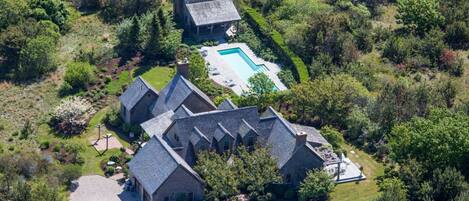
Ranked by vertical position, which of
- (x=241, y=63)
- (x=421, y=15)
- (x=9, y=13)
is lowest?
(x=241, y=63)

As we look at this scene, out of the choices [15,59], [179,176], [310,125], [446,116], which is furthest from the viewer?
[15,59]

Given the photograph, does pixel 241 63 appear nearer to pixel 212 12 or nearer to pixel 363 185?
pixel 212 12

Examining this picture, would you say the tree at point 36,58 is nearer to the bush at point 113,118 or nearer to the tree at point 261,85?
the bush at point 113,118

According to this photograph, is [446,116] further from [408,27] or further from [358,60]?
[408,27]

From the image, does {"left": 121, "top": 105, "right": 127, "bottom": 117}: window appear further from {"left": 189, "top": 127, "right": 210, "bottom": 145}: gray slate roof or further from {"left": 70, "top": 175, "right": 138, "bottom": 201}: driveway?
{"left": 189, "top": 127, "right": 210, "bottom": 145}: gray slate roof

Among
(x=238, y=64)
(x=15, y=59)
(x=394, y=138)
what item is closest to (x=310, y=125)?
(x=394, y=138)

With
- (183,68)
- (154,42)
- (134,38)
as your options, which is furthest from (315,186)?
(134,38)
